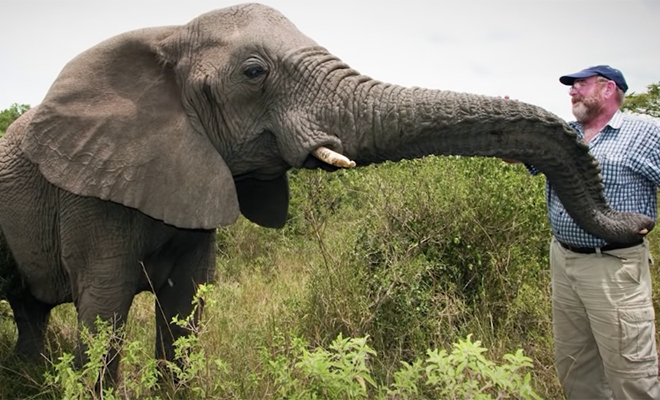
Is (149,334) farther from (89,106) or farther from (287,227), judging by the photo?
(287,227)

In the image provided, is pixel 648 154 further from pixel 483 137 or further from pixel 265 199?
pixel 265 199

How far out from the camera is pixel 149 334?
5527mm

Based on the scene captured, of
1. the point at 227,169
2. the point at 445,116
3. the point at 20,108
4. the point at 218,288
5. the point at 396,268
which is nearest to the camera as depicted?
the point at 445,116

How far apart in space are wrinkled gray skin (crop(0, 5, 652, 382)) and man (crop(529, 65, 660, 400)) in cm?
20

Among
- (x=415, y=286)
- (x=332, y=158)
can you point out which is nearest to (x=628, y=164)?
(x=332, y=158)

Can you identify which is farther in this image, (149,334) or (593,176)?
(149,334)

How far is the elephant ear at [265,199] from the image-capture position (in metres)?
4.22

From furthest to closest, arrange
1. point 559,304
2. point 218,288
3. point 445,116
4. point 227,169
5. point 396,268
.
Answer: point 218,288
point 396,268
point 559,304
point 227,169
point 445,116

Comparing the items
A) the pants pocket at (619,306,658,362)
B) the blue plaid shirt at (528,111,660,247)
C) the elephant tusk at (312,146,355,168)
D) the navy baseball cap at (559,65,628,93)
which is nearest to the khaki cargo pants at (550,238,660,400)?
the pants pocket at (619,306,658,362)

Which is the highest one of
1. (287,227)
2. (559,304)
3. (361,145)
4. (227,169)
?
(361,145)

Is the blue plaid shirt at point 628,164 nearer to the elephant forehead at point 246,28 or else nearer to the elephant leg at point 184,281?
the elephant forehead at point 246,28

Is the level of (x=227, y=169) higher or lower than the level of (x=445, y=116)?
lower

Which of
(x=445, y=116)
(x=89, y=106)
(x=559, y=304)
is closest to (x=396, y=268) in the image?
(x=559, y=304)

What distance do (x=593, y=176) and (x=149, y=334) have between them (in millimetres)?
3801
